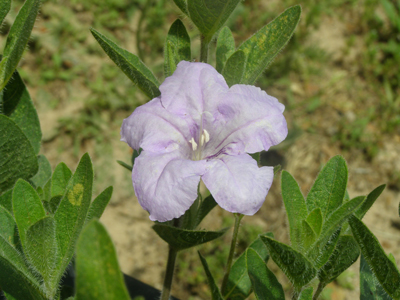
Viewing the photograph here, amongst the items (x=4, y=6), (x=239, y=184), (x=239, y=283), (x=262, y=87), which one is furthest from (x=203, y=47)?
(x=262, y=87)

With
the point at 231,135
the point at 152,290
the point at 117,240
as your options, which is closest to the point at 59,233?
the point at 231,135

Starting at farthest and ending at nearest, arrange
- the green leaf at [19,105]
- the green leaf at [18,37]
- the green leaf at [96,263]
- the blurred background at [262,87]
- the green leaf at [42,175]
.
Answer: the blurred background at [262,87]
the green leaf at [42,175]
the green leaf at [19,105]
the green leaf at [18,37]
the green leaf at [96,263]

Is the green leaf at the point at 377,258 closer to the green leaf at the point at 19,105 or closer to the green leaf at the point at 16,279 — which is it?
the green leaf at the point at 16,279

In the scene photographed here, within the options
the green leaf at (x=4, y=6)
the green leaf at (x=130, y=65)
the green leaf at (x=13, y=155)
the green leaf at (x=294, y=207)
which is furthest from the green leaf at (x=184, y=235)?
the green leaf at (x=4, y=6)

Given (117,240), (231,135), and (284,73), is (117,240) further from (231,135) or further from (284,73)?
(231,135)

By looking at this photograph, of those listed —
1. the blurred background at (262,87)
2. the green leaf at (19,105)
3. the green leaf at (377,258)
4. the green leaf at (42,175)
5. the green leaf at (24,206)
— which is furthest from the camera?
the blurred background at (262,87)

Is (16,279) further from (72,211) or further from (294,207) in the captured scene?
(294,207)

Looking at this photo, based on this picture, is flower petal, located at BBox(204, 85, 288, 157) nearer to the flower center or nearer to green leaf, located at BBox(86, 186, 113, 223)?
the flower center
